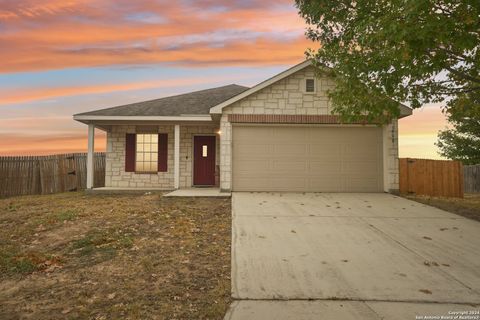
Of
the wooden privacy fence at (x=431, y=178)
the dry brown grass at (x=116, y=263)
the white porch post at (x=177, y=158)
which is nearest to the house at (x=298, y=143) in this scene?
the white porch post at (x=177, y=158)

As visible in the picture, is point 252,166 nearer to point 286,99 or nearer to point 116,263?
point 286,99

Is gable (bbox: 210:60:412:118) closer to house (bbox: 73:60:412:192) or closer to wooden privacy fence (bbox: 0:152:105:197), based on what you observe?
house (bbox: 73:60:412:192)

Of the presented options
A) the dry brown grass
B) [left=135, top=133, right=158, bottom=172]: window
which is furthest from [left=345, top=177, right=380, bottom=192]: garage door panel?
[left=135, top=133, right=158, bottom=172]: window

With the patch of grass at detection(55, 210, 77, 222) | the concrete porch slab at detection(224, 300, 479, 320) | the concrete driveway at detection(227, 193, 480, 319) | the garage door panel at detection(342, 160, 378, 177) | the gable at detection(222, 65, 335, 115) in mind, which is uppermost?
the gable at detection(222, 65, 335, 115)

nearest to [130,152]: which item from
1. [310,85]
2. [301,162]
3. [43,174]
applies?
[43,174]

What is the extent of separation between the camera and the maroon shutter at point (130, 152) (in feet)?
52.8

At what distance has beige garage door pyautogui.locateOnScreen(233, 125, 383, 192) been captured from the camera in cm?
1331

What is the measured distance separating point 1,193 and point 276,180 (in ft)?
39.3

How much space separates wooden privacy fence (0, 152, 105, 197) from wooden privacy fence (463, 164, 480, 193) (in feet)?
74.7

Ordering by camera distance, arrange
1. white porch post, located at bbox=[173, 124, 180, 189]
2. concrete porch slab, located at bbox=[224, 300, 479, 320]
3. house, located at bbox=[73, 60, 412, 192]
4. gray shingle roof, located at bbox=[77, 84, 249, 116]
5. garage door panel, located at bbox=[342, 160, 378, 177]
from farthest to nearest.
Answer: gray shingle roof, located at bbox=[77, 84, 249, 116], white porch post, located at bbox=[173, 124, 180, 189], garage door panel, located at bbox=[342, 160, 378, 177], house, located at bbox=[73, 60, 412, 192], concrete porch slab, located at bbox=[224, 300, 479, 320]

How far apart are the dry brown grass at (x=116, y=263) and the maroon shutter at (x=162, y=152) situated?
5.65 metres

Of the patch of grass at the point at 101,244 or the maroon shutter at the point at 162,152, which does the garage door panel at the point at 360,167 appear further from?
the patch of grass at the point at 101,244

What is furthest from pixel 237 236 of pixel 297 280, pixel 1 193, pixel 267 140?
pixel 1 193

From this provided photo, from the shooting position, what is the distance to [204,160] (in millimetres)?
16312
